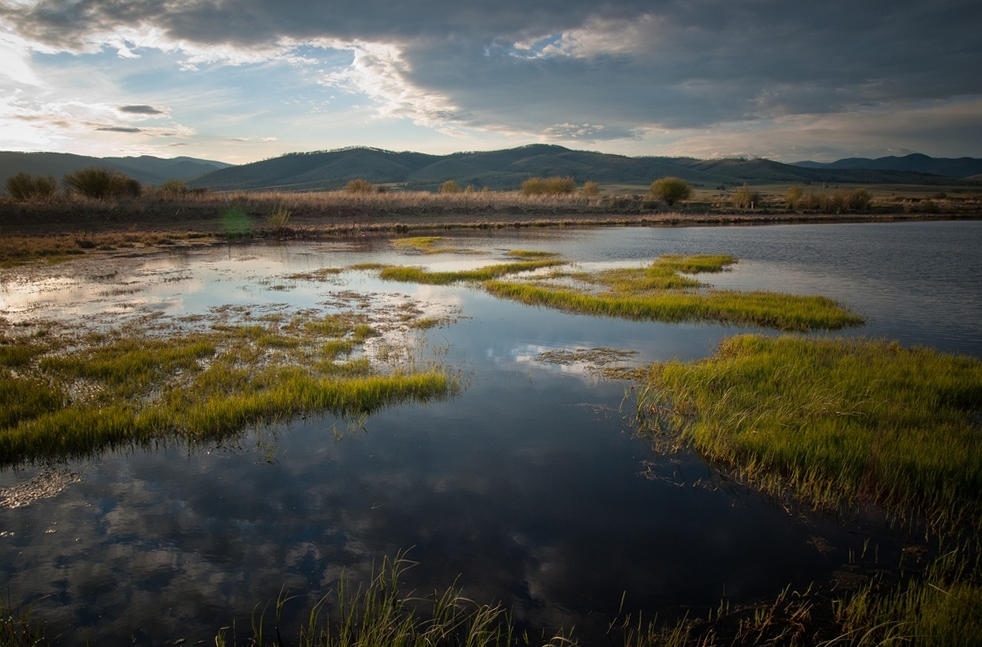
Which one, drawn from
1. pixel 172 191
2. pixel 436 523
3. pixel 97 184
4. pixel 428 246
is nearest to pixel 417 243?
pixel 428 246

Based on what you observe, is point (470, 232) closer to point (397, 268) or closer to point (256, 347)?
point (397, 268)

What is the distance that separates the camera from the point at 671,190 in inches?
3007

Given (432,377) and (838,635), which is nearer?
(838,635)

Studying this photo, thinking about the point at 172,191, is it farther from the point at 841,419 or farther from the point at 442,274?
the point at 841,419

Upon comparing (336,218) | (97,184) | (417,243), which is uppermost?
(97,184)

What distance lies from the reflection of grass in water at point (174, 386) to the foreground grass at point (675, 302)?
24.0ft

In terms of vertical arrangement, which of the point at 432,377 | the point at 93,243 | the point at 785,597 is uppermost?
the point at 93,243

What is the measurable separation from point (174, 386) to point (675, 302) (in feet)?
43.8

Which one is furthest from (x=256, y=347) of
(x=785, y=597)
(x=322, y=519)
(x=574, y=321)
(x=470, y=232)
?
(x=470, y=232)

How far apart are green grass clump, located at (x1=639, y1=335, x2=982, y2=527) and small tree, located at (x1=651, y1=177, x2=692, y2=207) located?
6992cm

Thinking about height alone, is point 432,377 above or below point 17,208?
below

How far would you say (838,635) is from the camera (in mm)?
4199

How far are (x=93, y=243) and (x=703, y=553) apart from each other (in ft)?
127

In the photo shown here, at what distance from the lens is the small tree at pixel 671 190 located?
7594 centimetres
